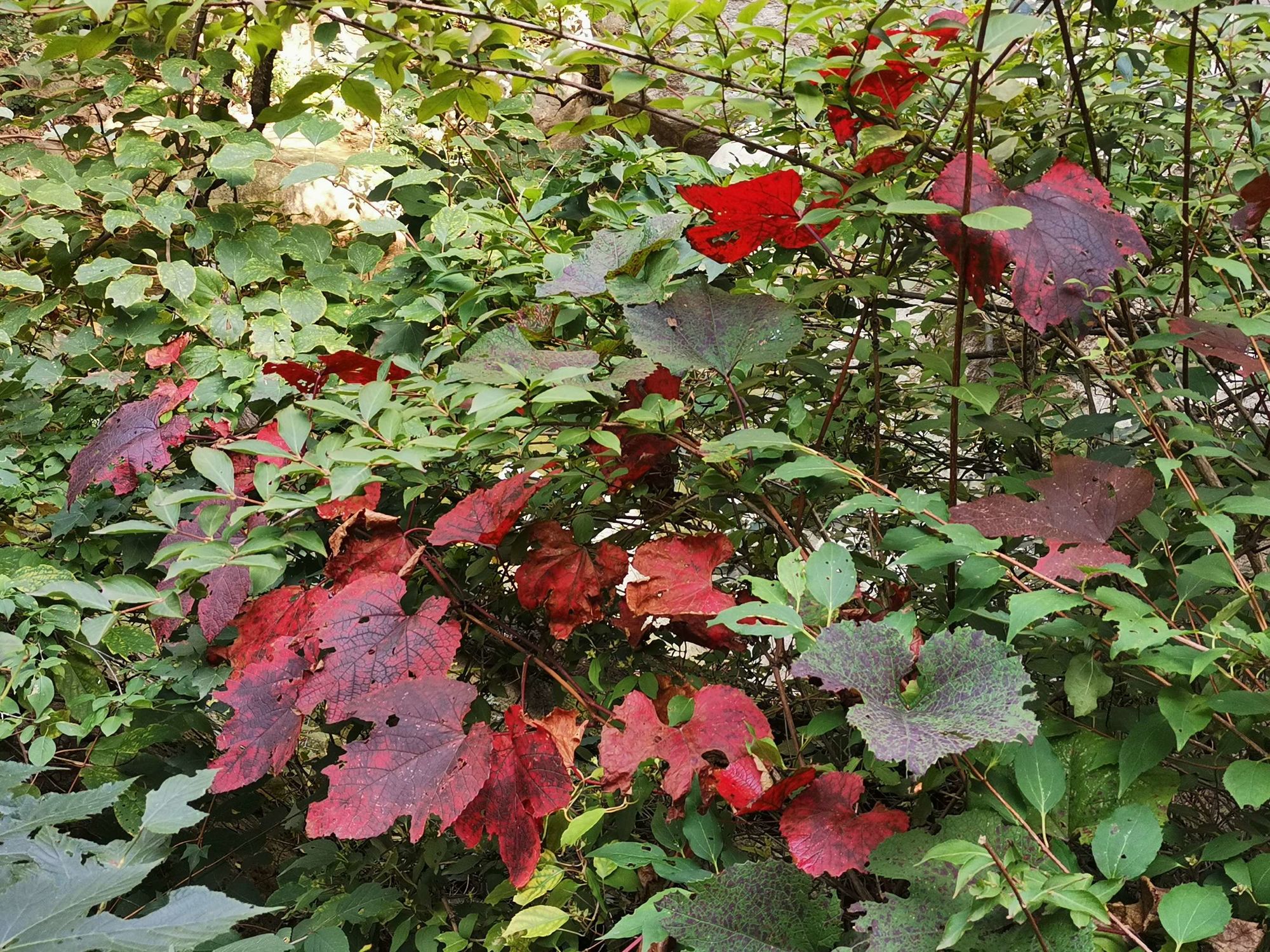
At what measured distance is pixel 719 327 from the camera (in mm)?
993

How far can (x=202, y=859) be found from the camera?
4.39 feet

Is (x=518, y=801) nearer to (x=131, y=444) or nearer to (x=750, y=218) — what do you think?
(x=750, y=218)

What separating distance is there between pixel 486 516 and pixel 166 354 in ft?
2.58

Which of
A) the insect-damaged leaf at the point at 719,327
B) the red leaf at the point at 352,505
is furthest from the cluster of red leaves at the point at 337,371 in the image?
the insect-damaged leaf at the point at 719,327

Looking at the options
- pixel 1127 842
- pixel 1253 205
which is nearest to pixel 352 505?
pixel 1127 842

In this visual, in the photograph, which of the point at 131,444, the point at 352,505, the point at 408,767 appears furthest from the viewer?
the point at 131,444

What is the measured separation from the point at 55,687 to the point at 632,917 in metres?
0.96

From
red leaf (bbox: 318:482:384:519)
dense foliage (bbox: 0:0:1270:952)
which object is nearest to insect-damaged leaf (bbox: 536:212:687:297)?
dense foliage (bbox: 0:0:1270:952)

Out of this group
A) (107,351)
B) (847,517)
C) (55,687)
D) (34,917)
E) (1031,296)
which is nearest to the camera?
(34,917)

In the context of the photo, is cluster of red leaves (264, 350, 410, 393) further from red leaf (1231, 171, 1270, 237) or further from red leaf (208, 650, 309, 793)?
red leaf (1231, 171, 1270, 237)

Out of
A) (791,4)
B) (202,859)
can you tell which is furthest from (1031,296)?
(202,859)

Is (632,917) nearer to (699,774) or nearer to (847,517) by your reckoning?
(699,774)

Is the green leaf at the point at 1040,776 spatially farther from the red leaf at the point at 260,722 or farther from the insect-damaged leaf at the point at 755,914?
the red leaf at the point at 260,722

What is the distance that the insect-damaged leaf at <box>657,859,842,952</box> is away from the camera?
0.78m
